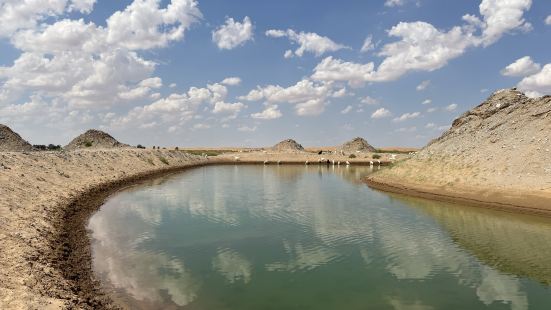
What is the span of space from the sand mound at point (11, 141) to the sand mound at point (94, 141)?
120 feet

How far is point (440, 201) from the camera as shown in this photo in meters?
43.3

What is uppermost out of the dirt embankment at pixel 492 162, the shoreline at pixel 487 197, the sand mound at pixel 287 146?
the sand mound at pixel 287 146

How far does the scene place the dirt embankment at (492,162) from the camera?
3784 centimetres

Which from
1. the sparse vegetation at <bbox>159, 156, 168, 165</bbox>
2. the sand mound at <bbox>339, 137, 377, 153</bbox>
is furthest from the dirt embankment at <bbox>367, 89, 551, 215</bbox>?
the sand mound at <bbox>339, 137, 377, 153</bbox>

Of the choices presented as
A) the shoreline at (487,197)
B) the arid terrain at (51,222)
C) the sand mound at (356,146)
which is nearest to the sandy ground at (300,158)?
the sand mound at (356,146)

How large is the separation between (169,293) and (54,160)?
41736 mm

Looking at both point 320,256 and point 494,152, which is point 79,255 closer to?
point 320,256

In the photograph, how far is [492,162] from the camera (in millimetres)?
43750

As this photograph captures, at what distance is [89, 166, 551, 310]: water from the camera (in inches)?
655

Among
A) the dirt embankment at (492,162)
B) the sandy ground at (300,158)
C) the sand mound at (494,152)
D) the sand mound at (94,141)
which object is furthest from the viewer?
the sand mound at (94,141)

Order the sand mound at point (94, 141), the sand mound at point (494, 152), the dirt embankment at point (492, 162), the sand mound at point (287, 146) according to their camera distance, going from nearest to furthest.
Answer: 1. the dirt embankment at point (492, 162)
2. the sand mound at point (494, 152)
3. the sand mound at point (94, 141)
4. the sand mound at point (287, 146)

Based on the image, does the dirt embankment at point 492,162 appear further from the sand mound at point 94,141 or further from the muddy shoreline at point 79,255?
the sand mound at point 94,141

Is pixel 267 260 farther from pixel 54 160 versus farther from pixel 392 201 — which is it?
pixel 54 160

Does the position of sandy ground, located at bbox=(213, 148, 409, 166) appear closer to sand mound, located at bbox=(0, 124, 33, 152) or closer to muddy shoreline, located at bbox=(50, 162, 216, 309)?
sand mound, located at bbox=(0, 124, 33, 152)
